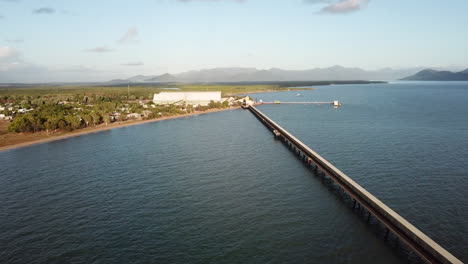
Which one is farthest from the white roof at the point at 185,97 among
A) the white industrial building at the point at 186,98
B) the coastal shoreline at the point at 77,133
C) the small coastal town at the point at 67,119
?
the coastal shoreline at the point at 77,133

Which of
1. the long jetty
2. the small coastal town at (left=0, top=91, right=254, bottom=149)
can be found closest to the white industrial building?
the small coastal town at (left=0, top=91, right=254, bottom=149)

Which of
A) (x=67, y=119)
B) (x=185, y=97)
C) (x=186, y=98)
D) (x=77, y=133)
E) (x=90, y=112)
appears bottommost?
(x=77, y=133)

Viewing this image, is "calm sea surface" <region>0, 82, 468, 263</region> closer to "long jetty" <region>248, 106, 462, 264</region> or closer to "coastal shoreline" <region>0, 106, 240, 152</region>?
"long jetty" <region>248, 106, 462, 264</region>

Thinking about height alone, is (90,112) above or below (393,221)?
above

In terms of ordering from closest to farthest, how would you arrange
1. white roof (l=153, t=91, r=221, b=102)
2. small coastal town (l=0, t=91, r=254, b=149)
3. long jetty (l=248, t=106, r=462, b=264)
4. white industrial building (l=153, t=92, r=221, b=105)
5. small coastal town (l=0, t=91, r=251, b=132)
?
long jetty (l=248, t=106, r=462, b=264)
small coastal town (l=0, t=91, r=254, b=149)
small coastal town (l=0, t=91, r=251, b=132)
white industrial building (l=153, t=92, r=221, b=105)
white roof (l=153, t=91, r=221, b=102)

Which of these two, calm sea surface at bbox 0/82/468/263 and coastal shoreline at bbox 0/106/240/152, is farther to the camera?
coastal shoreline at bbox 0/106/240/152

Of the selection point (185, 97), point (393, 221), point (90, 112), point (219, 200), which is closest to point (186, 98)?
point (185, 97)

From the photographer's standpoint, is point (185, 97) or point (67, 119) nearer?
point (67, 119)

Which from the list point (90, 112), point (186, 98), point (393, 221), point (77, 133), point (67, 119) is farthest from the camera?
point (186, 98)

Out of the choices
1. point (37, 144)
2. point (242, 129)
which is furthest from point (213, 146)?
point (37, 144)

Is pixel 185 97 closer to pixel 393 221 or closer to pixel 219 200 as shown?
pixel 219 200
